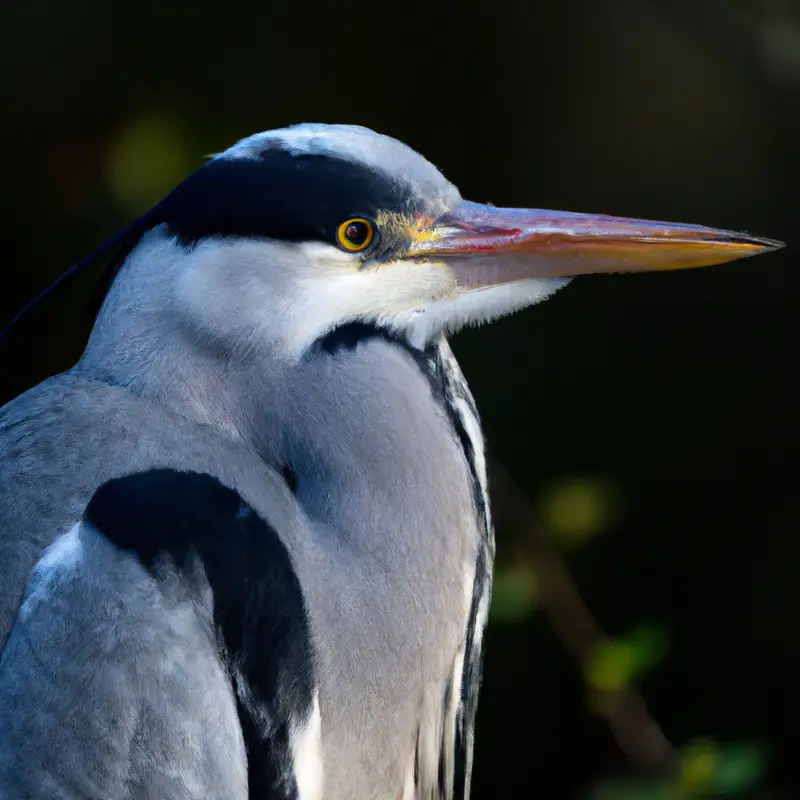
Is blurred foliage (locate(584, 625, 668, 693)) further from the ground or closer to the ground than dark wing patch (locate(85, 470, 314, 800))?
closer to the ground

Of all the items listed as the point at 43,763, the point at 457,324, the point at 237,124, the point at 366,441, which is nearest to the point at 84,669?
the point at 43,763

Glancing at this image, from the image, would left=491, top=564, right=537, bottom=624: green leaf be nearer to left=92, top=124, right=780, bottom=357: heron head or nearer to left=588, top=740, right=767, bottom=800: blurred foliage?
left=588, top=740, right=767, bottom=800: blurred foliage

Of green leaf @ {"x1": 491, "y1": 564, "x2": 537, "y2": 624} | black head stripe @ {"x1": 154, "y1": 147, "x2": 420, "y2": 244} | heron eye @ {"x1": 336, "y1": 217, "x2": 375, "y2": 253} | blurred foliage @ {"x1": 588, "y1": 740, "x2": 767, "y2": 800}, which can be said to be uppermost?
black head stripe @ {"x1": 154, "y1": 147, "x2": 420, "y2": 244}

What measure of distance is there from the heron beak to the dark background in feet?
3.43

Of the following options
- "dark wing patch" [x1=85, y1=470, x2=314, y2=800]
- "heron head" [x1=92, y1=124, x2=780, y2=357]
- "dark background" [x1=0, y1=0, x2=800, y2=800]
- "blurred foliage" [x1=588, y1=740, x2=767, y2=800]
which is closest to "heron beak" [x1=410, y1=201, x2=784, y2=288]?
"heron head" [x1=92, y1=124, x2=780, y2=357]

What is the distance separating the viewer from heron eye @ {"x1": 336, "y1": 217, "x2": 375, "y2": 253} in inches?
41.8

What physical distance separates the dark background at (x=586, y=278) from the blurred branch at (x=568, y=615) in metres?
0.16

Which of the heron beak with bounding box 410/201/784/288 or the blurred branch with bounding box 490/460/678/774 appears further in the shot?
the blurred branch with bounding box 490/460/678/774

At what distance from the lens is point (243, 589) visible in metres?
0.97

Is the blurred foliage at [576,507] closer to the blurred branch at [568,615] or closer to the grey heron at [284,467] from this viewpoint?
the blurred branch at [568,615]

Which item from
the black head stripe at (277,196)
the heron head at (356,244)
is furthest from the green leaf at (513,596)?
the black head stripe at (277,196)

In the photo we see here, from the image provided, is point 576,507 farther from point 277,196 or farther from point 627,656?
point 277,196

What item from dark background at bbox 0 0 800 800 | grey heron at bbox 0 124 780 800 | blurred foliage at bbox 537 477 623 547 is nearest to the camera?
grey heron at bbox 0 124 780 800

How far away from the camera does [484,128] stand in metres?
2.21
